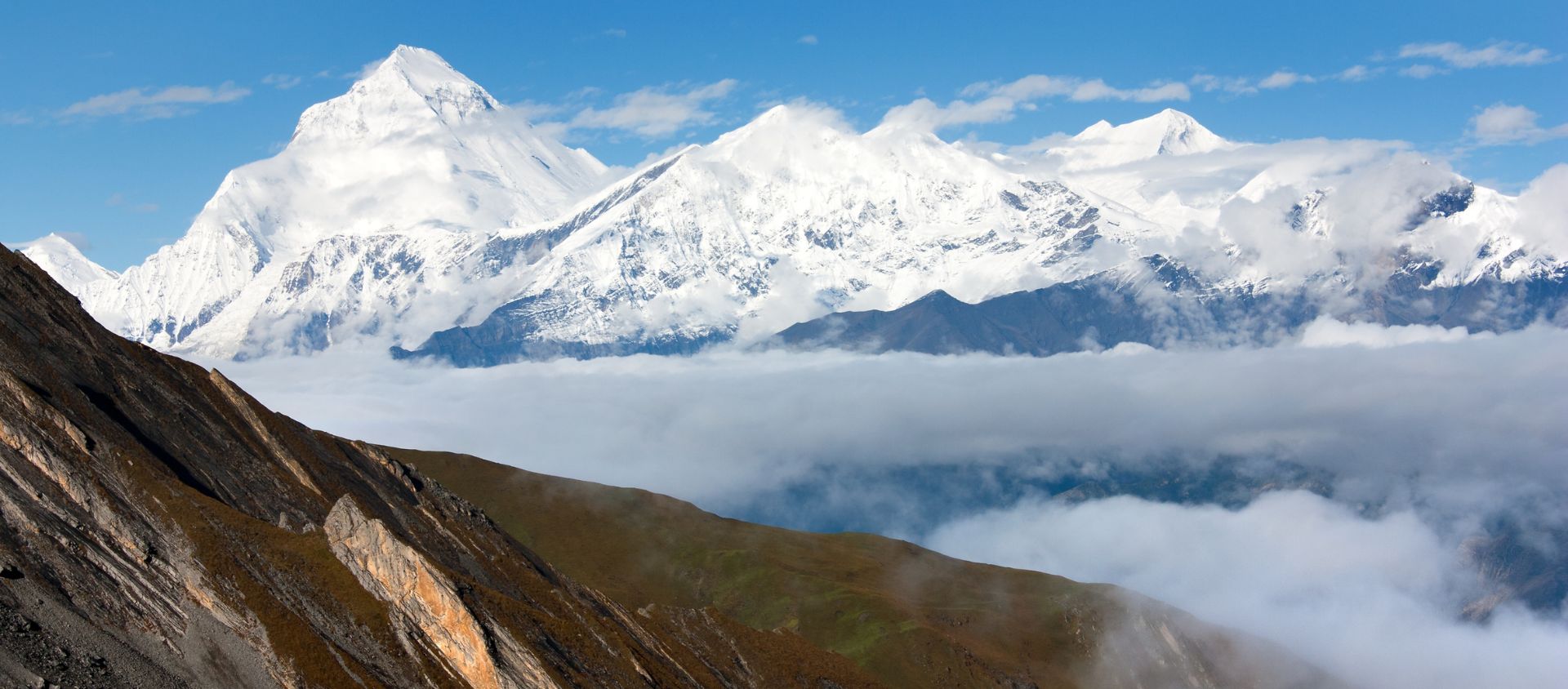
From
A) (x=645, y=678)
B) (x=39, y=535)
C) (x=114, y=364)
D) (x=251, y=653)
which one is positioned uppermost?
(x=114, y=364)

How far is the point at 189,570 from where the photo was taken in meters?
125

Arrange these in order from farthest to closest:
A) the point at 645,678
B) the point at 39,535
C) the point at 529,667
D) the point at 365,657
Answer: the point at 645,678 → the point at 529,667 → the point at 365,657 → the point at 39,535

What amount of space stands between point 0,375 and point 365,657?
4674 centimetres

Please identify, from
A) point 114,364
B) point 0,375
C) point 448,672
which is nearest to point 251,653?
point 448,672

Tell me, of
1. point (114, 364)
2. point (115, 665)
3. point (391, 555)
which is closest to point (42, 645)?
point (115, 665)

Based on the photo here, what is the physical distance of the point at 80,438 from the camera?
133750 mm

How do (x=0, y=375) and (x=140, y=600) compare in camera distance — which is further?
(x=0, y=375)

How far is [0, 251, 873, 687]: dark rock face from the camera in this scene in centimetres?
Result: 11444

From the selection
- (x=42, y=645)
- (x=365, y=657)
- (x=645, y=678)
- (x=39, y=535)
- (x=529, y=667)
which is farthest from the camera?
(x=645, y=678)

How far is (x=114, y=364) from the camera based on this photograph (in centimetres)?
16625

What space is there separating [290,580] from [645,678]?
4499 centimetres

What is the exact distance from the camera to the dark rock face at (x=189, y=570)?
114 meters

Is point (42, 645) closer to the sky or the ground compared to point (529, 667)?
closer to the sky

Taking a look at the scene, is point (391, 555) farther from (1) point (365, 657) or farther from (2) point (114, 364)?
(2) point (114, 364)
